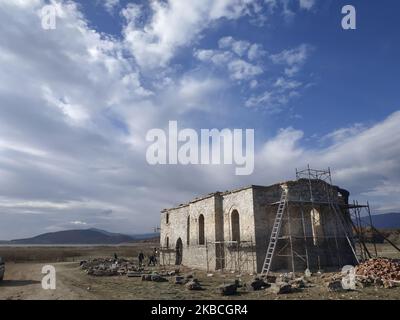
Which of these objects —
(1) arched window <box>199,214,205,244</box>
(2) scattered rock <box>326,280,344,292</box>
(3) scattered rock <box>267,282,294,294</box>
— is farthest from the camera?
(1) arched window <box>199,214,205,244</box>

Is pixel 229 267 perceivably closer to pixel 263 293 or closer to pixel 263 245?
pixel 263 245

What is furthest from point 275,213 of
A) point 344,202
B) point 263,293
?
point 263,293

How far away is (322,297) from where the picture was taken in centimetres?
1141

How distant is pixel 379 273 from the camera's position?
14227 millimetres

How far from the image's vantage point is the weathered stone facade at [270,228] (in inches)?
774

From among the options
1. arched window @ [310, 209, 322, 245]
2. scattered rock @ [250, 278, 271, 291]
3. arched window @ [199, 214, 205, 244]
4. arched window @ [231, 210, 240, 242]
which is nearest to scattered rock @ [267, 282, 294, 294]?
scattered rock @ [250, 278, 271, 291]

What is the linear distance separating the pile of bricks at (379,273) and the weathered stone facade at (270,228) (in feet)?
13.5

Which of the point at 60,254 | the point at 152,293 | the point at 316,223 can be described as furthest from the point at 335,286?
→ the point at 60,254

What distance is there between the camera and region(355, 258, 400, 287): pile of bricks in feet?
44.0

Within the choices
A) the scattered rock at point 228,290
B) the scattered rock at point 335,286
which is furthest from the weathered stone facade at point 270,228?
the scattered rock at point 228,290

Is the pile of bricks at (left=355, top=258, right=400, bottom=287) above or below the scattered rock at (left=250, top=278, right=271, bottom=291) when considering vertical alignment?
above

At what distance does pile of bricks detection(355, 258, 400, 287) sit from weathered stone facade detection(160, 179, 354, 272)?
4120 millimetres

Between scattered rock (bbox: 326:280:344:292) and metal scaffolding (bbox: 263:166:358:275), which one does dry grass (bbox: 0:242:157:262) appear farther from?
scattered rock (bbox: 326:280:344:292)

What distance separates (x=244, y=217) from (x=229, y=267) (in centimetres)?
359
